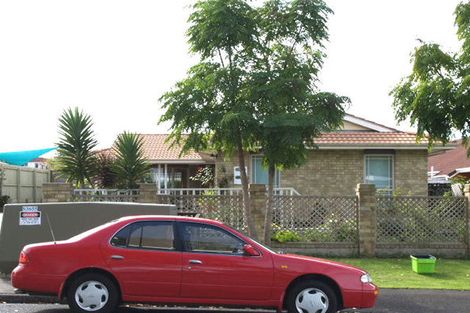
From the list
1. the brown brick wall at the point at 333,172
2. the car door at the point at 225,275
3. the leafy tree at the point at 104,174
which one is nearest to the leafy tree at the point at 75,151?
the leafy tree at the point at 104,174

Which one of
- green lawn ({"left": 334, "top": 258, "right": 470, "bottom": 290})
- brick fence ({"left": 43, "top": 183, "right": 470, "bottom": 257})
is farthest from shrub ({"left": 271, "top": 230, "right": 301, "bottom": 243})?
green lawn ({"left": 334, "top": 258, "right": 470, "bottom": 290})

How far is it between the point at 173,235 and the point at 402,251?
8.40 metres

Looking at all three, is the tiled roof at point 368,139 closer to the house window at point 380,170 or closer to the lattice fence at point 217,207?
the house window at point 380,170

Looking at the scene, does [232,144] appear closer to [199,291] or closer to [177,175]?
[199,291]

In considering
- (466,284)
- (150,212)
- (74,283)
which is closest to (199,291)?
(74,283)

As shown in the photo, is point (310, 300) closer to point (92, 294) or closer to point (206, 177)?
point (92, 294)

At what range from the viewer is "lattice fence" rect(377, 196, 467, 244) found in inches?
589

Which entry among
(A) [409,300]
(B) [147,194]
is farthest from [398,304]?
(B) [147,194]

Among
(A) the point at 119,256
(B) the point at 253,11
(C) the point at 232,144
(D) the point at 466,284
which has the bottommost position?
(D) the point at 466,284

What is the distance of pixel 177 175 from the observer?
2664 cm

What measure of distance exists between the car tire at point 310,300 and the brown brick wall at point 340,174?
12969 mm

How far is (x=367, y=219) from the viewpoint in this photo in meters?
14.7

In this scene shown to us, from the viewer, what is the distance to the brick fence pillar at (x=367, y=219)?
14.6 metres

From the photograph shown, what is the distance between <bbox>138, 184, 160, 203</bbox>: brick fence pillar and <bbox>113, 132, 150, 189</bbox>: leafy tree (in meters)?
4.53
